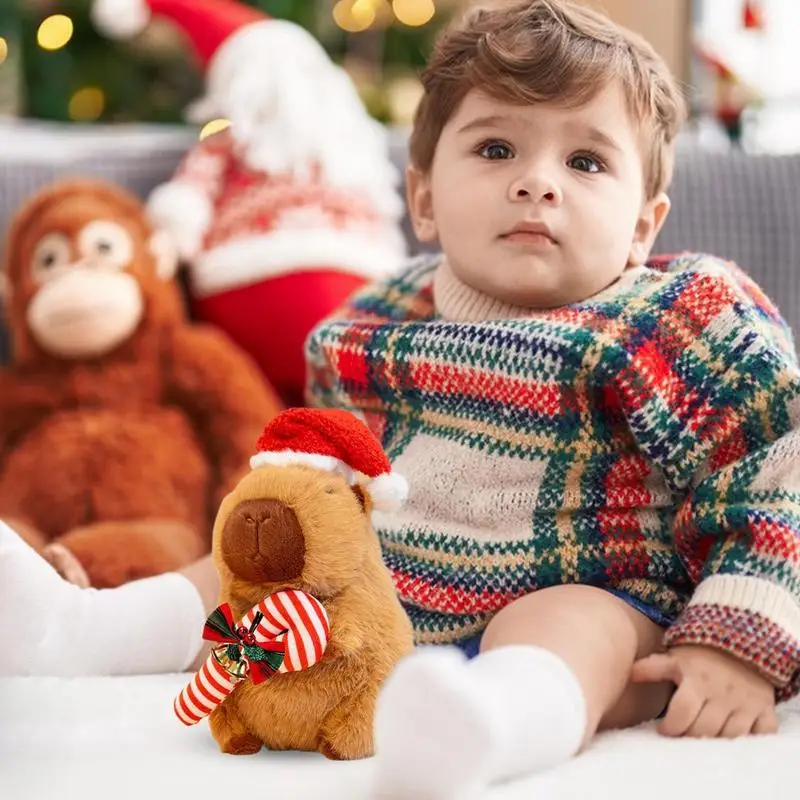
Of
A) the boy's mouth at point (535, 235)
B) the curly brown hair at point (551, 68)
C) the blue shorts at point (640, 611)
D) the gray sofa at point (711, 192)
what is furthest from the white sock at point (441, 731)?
the gray sofa at point (711, 192)

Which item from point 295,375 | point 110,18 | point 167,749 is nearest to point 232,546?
point 167,749

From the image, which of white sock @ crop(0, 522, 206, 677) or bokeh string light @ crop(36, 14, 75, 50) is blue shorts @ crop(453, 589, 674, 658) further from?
bokeh string light @ crop(36, 14, 75, 50)

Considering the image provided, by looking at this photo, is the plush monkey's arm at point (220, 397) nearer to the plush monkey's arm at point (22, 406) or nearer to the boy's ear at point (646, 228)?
the plush monkey's arm at point (22, 406)

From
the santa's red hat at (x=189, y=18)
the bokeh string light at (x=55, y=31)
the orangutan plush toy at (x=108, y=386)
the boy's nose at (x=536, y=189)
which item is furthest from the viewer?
the bokeh string light at (x=55, y=31)

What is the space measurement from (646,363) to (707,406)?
0.06 m

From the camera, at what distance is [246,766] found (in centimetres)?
76

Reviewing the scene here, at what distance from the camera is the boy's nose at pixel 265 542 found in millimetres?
758

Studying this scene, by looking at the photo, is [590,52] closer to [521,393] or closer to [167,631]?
[521,393]

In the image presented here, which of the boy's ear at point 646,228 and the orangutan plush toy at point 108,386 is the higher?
the boy's ear at point 646,228

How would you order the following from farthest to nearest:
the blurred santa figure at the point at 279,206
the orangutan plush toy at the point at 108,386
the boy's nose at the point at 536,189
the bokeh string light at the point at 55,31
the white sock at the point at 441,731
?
the bokeh string light at the point at 55,31
the blurred santa figure at the point at 279,206
the orangutan plush toy at the point at 108,386
the boy's nose at the point at 536,189
the white sock at the point at 441,731

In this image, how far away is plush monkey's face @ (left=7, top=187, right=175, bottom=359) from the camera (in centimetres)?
141

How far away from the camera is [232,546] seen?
0.77 meters

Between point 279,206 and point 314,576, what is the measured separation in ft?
2.83

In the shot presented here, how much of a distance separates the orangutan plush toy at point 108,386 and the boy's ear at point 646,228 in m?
0.51
